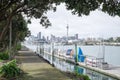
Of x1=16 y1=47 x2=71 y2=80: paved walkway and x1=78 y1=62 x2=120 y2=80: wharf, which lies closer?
x1=16 y1=47 x2=71 y2=80: paved walkway

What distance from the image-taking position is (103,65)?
105 feet

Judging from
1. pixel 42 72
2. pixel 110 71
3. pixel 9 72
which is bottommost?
pixel 110 71

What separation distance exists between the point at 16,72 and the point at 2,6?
151 inches

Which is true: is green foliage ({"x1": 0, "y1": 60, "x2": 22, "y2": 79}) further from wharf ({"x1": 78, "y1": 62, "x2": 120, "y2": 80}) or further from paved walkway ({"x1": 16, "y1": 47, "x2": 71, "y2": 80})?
wharf ({"x1": 78, "y1": 62, "x2": 120, "y2": 80})

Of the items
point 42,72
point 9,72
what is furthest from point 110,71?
point 9,72

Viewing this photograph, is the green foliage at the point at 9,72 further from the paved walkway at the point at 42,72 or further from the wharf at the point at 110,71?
the wharf at the point at 110,71

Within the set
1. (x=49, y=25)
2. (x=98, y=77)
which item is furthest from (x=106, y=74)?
(x=49, y=25)

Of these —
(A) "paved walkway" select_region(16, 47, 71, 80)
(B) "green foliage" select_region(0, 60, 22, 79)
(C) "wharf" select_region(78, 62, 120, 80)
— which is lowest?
(C) "wharf" select_region(78, 62, 120, 80)

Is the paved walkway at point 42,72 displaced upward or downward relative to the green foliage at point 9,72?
downward

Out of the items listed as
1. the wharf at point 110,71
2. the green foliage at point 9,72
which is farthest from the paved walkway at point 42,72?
the wharf at point 110,71

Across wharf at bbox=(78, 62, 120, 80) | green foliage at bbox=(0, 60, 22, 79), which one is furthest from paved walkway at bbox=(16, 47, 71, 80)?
wharf at bbox=(78, 62, 120, 80)

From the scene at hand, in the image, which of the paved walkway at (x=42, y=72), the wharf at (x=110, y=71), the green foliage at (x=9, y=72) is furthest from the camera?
the wharf at (x=110, y=71)

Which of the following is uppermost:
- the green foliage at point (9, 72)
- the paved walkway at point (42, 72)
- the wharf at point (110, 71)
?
the green foliage at point (9, 72)

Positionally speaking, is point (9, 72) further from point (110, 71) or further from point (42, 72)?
point (110, 71)
